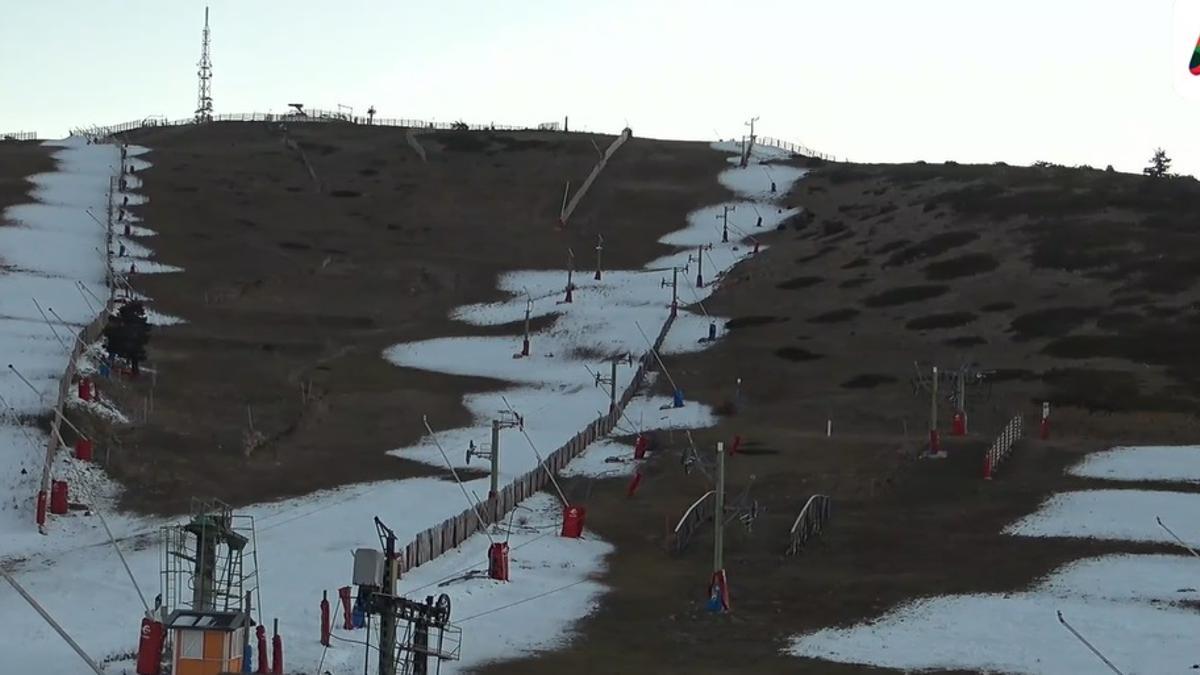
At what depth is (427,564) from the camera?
1713 inches

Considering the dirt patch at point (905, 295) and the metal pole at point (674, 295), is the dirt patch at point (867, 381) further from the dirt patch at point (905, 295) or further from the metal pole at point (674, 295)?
the metal pole at point (674, 295)

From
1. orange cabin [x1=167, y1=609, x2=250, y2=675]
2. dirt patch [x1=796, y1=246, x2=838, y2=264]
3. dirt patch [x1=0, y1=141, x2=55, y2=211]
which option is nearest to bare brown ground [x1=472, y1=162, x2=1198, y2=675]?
dirt patch [x1=796, y1=246, x2=838, y2=264]

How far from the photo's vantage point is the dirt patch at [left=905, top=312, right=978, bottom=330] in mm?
84562

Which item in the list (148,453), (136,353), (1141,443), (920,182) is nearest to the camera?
(148,453)

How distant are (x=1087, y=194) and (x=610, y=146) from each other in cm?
5399

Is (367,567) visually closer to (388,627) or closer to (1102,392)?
(388,627)

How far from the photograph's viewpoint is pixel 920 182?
12644 centimetres

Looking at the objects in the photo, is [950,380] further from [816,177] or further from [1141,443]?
[816,177]

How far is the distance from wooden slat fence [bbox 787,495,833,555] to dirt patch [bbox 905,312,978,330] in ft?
106

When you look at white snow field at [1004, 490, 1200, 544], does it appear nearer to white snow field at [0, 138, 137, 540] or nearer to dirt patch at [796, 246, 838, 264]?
white snow field at [0, 138, 137, 540]

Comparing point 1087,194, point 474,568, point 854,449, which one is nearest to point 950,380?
point 854,449

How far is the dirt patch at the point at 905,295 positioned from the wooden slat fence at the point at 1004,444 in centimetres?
2518

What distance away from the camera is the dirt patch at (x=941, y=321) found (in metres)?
84.6

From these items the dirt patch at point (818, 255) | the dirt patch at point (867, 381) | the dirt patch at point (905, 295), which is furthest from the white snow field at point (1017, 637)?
the dirt patch at point (818, 255)
